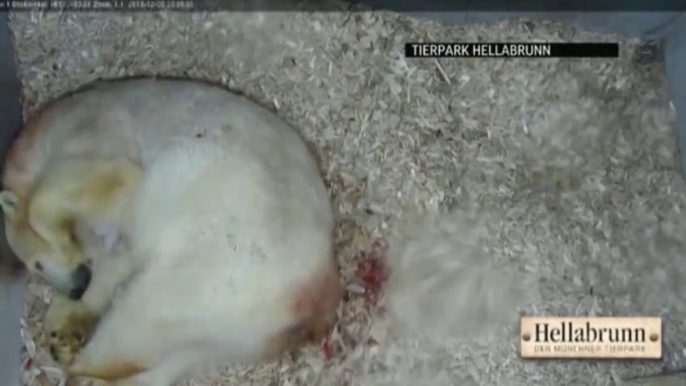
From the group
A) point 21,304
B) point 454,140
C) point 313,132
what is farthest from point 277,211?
point 21,304

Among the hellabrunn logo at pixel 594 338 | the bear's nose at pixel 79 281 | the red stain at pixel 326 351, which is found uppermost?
the bear's nose at pixel 79 281

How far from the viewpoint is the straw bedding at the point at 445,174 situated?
3.82 feet

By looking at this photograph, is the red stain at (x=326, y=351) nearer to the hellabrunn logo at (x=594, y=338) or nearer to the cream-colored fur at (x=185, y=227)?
the cream-colored fur at (x=185, y=227)

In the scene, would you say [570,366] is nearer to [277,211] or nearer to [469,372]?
[469,372]

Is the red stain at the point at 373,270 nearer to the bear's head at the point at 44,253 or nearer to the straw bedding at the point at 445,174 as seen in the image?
the straw bedding at the point at 445,174

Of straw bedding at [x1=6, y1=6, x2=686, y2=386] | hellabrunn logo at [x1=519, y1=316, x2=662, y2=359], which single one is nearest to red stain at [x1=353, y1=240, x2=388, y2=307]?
straw bedding at [x1=6, y1=6, x2=686, y2=386]

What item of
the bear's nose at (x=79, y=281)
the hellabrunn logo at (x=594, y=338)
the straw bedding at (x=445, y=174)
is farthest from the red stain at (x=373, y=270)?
the bear's nose at (x=79, y=281)

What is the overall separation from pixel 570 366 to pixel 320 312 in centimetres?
30

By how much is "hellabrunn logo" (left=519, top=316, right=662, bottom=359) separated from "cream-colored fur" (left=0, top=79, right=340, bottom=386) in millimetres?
247

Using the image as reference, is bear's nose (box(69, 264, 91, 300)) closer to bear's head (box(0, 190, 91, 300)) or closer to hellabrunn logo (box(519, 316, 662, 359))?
bear's head (box(0, 190, 91, 300))

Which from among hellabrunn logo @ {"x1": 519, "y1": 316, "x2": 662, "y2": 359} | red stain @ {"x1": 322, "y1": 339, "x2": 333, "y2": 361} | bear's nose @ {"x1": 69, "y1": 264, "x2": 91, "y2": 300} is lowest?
red stain @ {"x1": 322, "y1": 339, "x2": 333, "y2": 361}

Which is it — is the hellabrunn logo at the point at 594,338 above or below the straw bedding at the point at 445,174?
below

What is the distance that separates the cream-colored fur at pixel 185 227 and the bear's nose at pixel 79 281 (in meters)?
0.01

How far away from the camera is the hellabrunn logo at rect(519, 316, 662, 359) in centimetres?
115
